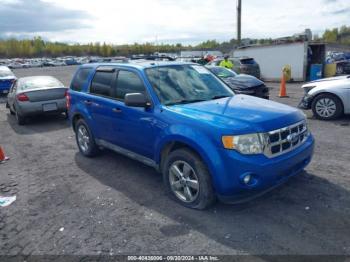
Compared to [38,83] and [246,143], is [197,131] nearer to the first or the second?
[246,143]

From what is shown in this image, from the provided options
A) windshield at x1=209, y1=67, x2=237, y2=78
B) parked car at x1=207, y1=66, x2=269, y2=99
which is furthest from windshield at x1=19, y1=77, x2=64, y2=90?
windshield at x1=209, y1=67, x2=237, y2=78

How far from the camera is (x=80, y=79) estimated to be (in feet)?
19.6

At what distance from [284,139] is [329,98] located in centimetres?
527

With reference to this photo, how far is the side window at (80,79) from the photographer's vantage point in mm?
5813

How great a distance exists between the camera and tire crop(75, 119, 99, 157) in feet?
19.0

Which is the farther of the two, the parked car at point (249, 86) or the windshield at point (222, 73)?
the windshield at point (222, 73)

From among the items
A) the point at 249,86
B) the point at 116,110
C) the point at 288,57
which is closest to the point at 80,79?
the point at 116,110

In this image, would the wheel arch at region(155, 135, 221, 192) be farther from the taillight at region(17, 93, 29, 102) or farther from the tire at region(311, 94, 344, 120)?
the taillight at region(17, 93, 29, 102)

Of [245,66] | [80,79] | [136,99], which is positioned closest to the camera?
[136,99]

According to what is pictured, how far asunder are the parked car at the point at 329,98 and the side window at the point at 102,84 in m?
5.78

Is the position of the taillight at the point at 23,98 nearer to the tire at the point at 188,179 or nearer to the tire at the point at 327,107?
the tire at the point at 188,179

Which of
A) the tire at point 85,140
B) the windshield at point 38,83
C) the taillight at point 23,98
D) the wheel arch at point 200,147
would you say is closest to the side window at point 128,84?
the wheel arch at point 200,147

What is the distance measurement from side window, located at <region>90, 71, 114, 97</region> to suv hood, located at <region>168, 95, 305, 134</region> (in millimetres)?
1587

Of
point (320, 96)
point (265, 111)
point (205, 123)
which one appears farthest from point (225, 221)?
point (320, 96)
